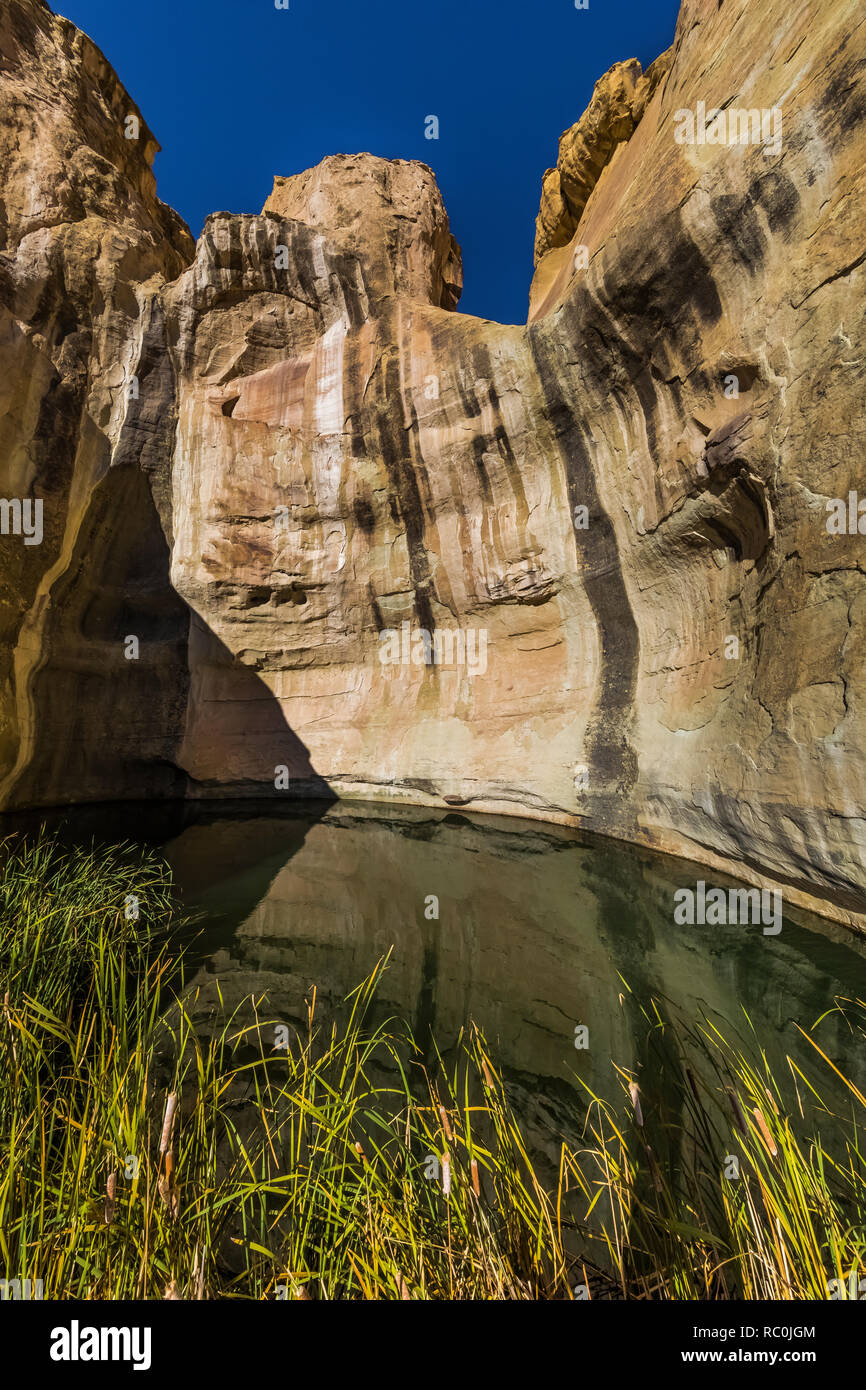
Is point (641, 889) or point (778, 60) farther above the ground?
point (778, 60)

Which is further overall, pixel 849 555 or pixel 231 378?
pixel 231 378

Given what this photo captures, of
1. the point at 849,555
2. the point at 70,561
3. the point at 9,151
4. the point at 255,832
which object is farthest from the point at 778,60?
the point at 9,151

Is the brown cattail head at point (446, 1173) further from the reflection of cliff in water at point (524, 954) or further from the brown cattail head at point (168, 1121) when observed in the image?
the reflection of cliff in water at point (524, 954)

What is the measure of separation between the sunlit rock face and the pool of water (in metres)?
1.11

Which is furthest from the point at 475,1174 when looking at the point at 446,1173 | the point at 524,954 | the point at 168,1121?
the point at 524,954

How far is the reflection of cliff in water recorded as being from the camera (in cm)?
377

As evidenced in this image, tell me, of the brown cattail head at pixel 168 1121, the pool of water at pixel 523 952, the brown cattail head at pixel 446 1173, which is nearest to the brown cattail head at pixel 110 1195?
the brown cattail head at pixel 168 1121

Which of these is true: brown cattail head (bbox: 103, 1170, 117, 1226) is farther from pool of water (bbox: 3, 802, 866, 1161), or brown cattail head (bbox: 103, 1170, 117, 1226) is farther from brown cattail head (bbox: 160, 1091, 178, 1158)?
pool of water (bbox: 3, 802, 866, 1161)

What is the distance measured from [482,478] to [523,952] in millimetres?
10018

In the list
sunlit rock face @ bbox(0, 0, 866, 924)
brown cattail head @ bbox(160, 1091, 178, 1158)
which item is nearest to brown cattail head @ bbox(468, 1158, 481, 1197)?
brown cattail head @ bbox(160, 1091, 178, 1158)

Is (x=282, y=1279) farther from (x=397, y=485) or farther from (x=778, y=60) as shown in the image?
(x=397, y=485)

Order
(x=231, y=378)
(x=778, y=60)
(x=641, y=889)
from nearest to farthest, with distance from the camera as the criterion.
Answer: (x=778, y=60)
(x=641, y=889)
(x=231, y=378)
